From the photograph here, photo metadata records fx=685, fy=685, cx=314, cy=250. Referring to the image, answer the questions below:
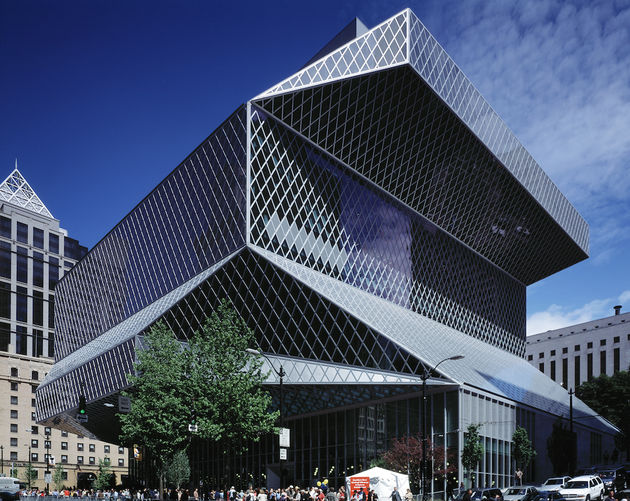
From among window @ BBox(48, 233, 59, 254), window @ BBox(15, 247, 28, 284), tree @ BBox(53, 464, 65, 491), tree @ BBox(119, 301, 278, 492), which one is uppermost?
window @ BBox(48, 233, 59, 254)

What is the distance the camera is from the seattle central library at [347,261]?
5322cm

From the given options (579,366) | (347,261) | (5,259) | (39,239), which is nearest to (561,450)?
(347,261)

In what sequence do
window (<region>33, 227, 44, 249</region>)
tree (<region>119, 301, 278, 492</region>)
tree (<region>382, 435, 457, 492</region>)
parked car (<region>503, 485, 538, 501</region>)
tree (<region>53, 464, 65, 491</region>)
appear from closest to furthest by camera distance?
parked car (<region>503, 485, 538, 501</region>), tree (<region>119, 301, 278, 492</region>), tree (<region>382, 435, 457, 492</region>), tree (<region>53, 464, 65, 491</region>), window (<region>33, 227, 44, 249</region>)

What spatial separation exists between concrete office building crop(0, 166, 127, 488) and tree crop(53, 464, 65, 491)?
4476 millimetres

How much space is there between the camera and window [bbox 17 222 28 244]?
148m

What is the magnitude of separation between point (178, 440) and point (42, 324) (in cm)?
12026

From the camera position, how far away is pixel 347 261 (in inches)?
2507

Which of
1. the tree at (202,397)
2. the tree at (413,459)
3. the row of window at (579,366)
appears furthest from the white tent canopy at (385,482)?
the row of window at (579,366)

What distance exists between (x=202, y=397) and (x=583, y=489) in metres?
23.4

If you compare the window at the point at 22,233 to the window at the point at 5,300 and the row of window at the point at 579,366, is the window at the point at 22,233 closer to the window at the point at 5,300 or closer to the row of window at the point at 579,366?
the window at the point at 5,300

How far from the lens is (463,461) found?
157 feet

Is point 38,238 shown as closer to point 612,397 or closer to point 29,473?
point 29,473

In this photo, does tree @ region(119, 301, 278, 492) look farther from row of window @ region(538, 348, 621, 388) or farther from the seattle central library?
row of window @ region(538, 348, 621, 388)

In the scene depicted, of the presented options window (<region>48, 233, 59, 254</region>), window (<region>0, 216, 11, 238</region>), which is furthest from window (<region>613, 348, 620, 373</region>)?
window (<region>0, 216, 11, 238</region>)
